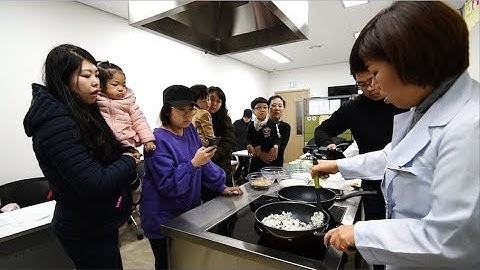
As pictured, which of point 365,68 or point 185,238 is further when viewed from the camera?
Answer: point 185,238

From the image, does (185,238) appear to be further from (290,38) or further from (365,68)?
(290,38)

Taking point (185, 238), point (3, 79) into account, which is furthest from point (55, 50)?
point (3, 79)

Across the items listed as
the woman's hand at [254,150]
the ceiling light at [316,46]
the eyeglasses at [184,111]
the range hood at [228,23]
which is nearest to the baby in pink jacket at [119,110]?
the eyeglasses at [184,111]

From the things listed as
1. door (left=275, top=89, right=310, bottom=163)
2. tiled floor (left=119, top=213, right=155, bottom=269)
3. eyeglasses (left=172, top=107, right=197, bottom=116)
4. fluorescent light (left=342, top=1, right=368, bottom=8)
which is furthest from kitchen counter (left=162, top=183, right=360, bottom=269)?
door (left=275, top=89, right=310, bottom=163)

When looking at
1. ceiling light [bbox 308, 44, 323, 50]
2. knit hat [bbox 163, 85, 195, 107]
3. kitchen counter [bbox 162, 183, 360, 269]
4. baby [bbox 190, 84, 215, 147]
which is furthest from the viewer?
ceiling light [bbox 308, 44, 323, 50]

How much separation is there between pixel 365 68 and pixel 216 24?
1.01 m

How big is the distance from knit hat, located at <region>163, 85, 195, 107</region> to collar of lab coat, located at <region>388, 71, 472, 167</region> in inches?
37.0

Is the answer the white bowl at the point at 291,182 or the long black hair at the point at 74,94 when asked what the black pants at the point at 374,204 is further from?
the long black hair at the point at 74,94

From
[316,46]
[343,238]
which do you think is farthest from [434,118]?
[316,46]

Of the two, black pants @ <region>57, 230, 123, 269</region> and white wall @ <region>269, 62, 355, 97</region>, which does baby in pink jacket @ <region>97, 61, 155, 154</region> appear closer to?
black pants @ <region>57, 230, 123, 269</region>

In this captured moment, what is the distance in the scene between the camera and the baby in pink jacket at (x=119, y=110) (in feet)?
4.65

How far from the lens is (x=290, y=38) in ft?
4.40

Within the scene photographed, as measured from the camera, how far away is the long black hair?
950 mm

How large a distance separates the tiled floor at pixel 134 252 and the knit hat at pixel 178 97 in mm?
1692
